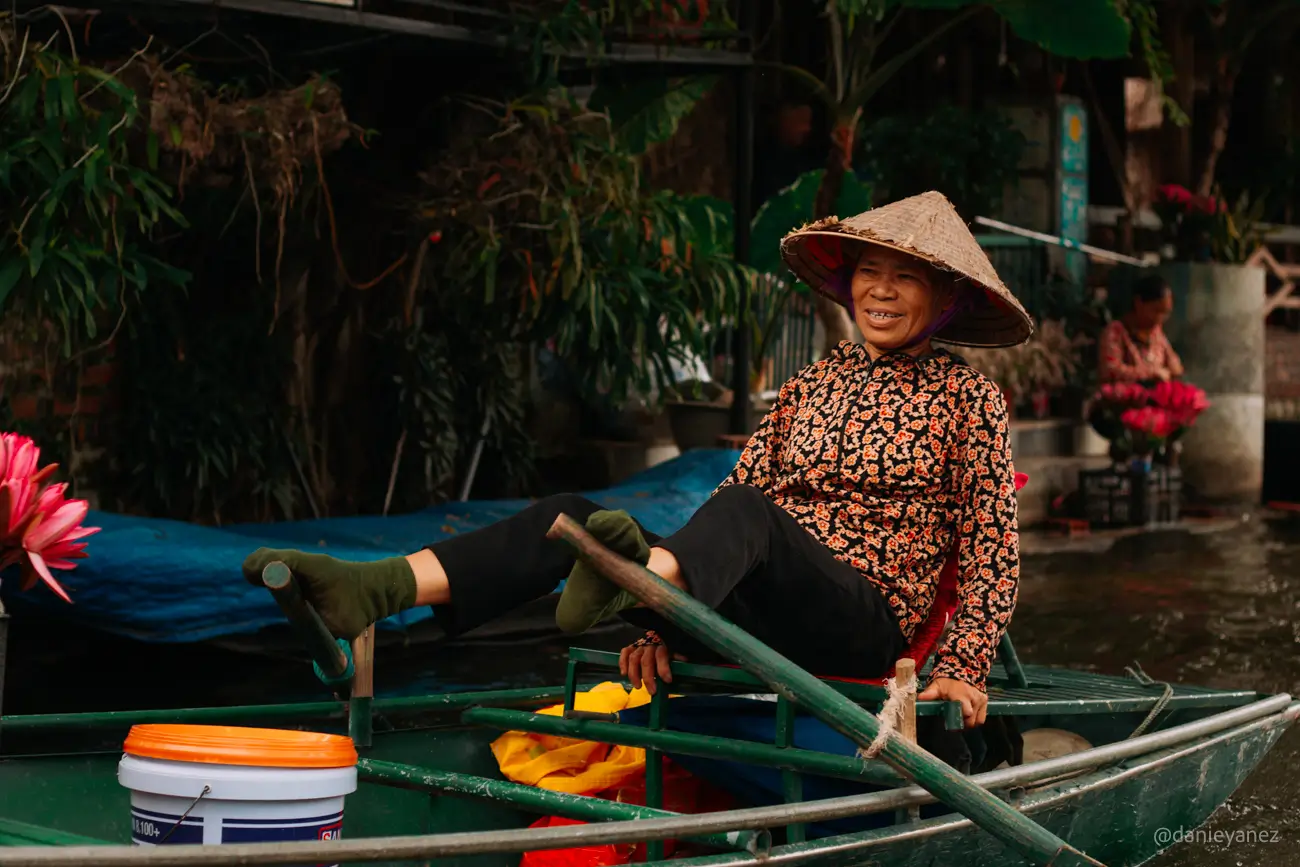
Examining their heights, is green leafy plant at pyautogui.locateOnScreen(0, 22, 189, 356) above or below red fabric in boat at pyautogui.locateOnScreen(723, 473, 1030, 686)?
above

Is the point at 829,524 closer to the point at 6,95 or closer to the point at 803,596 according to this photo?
the point at 803,596

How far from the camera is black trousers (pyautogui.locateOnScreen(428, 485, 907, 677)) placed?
3.18m

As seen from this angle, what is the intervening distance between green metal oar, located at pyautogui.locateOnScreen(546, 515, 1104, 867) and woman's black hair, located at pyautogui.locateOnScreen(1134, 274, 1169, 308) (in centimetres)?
897

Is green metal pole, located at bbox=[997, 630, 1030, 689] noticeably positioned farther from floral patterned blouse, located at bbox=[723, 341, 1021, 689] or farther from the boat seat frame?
floral patterned blouse, located at bbox=[723, 341, 1021, 689]

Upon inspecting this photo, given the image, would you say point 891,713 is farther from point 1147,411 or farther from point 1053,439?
point 1053,439

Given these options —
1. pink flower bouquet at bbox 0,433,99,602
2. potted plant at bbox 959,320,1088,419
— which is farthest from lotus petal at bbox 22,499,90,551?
potted plant at bbox 959,320,1088,419

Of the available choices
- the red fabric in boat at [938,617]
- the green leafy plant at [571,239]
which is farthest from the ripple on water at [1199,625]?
the green leafy plant at [571,239]

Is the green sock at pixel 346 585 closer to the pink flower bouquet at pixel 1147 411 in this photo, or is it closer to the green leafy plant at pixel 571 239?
the green leafy plant at pixel 571 239

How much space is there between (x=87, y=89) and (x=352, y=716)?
353 centimetres

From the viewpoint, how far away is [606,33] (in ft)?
27.1

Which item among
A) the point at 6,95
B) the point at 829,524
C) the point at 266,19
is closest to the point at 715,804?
the point at 829,524

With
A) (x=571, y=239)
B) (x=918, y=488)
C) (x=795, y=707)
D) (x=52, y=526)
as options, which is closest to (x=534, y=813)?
(x=795, y=707)

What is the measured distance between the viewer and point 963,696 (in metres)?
3.56

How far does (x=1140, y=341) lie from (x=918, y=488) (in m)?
8.72
